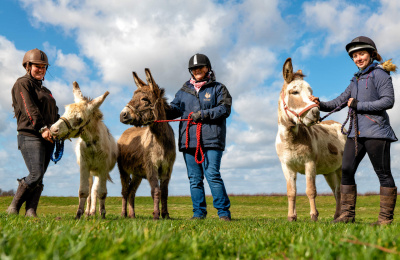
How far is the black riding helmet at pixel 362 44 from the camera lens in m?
5.87

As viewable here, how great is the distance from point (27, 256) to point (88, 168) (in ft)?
18.5

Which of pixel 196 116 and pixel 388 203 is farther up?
pixel 196 116

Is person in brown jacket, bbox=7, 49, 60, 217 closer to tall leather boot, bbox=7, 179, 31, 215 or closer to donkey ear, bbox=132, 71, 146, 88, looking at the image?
tall leather boot, bbox=7, 179, 31, 215

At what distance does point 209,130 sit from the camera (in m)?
7.07

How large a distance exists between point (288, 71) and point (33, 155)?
5373 millimetres

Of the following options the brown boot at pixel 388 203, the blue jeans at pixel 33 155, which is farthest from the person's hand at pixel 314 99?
the blue jeans at pixel 33 155

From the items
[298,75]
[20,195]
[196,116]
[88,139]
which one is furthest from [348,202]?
[20,195]

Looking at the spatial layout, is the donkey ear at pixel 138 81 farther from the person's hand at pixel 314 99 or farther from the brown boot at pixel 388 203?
the brown boot at pixel 388 203

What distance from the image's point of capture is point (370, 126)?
5613mm

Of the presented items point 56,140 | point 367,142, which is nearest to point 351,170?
point 367,142

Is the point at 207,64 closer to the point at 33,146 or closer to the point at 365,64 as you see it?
the point at 365,64

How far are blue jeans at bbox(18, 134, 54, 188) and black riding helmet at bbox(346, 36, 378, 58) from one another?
6.18 metres

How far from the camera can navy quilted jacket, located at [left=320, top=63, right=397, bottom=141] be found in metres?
5.51

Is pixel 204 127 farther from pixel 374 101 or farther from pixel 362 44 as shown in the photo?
pixel 362 44
